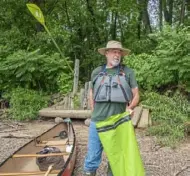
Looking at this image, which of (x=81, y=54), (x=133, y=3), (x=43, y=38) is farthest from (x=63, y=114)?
(x=133, y=3)

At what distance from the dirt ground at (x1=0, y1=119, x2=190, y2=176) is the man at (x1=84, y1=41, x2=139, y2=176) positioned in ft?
3.70

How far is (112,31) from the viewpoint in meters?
16.3

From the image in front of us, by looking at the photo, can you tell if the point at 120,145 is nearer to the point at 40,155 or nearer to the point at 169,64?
the point at 40,155

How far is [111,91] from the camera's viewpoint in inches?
150

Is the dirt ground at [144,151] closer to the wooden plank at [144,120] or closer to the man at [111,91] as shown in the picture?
the wooden plank at [144,120]

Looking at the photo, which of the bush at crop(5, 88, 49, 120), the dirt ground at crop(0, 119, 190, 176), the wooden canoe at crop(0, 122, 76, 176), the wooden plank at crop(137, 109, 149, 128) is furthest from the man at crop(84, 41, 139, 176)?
the bush at crop(5, 88, 49, 120)

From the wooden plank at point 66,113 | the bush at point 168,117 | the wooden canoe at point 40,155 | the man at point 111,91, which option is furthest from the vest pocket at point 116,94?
the wooden plank at point 66,113

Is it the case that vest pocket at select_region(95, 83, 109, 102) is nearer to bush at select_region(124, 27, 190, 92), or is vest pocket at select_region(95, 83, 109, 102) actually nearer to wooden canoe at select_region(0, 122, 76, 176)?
wooden canoe at select_region(0, 122, 76, 176)

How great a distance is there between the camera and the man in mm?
3814

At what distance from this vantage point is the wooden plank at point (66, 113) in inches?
343

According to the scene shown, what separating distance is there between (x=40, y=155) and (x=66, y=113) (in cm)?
415

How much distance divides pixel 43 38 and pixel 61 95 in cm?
372

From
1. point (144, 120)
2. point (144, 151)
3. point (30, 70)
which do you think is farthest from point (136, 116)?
point (30, 70)

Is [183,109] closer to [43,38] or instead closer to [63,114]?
[63,114]
